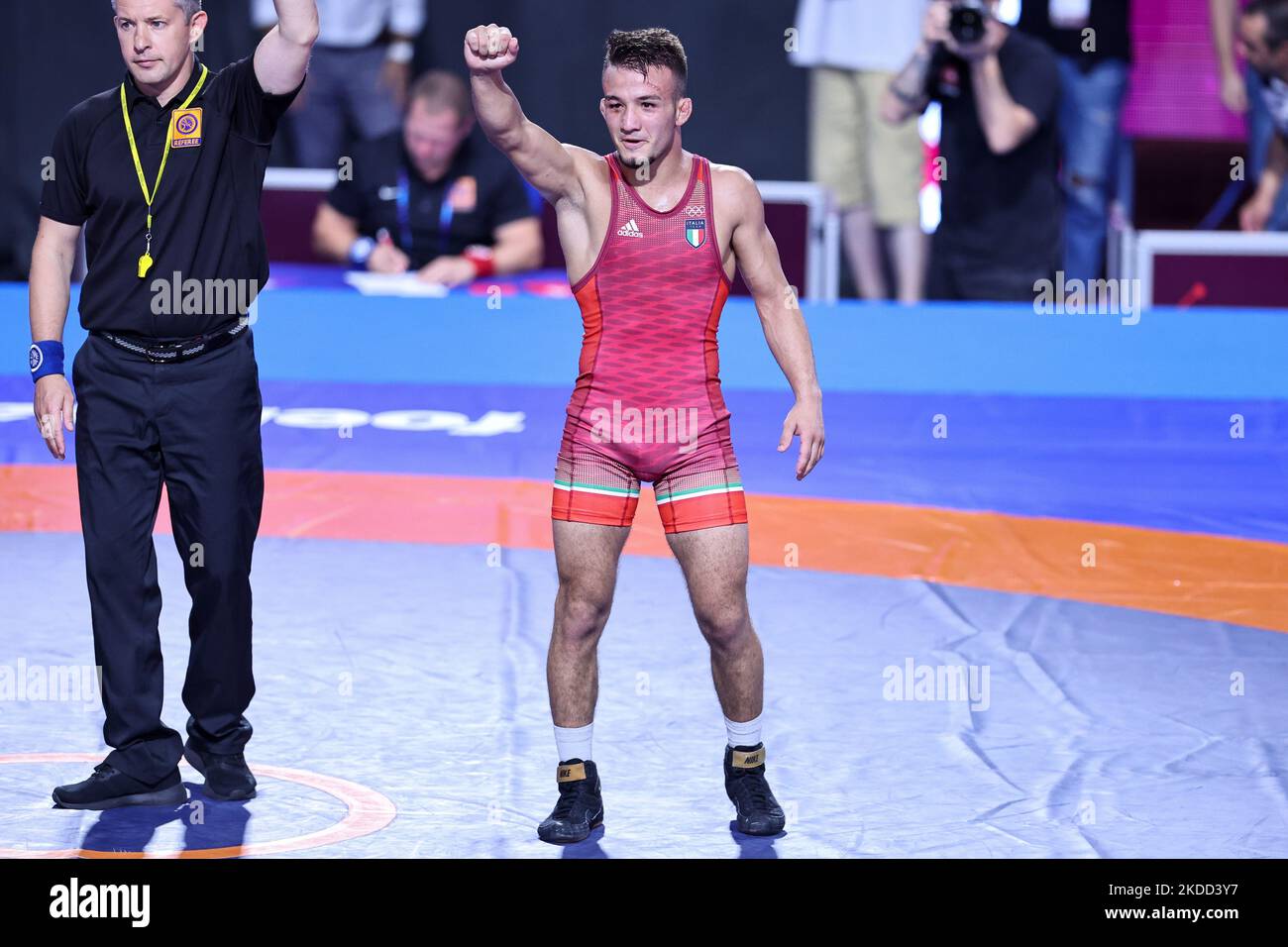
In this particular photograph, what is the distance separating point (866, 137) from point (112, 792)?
776 centimetres

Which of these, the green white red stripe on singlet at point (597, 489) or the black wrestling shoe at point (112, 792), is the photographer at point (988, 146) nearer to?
the green white red stripe on singlet at point (597, 489)

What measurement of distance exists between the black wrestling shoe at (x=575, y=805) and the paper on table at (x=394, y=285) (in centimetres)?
644

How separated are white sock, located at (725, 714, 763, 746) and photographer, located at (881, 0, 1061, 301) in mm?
6830

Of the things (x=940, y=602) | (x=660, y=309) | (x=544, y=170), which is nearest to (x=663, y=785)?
(x=660, y=309)

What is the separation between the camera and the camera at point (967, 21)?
10.2 m

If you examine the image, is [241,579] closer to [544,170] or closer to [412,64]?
[544,170]

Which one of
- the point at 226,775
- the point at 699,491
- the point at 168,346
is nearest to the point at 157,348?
the point at 168,346

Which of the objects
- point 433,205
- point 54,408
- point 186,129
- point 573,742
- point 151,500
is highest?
point 433,205

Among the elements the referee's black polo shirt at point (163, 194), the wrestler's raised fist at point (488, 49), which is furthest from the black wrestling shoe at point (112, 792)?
the wrestler's raised fist at point (488, 49)

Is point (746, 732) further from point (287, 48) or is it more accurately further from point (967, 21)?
point (967, 21)

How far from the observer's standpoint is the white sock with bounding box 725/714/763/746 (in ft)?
13.8

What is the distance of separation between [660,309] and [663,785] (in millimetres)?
1110

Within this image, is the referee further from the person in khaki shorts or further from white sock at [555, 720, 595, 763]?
the person in khaki shorts

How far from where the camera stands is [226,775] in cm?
426
